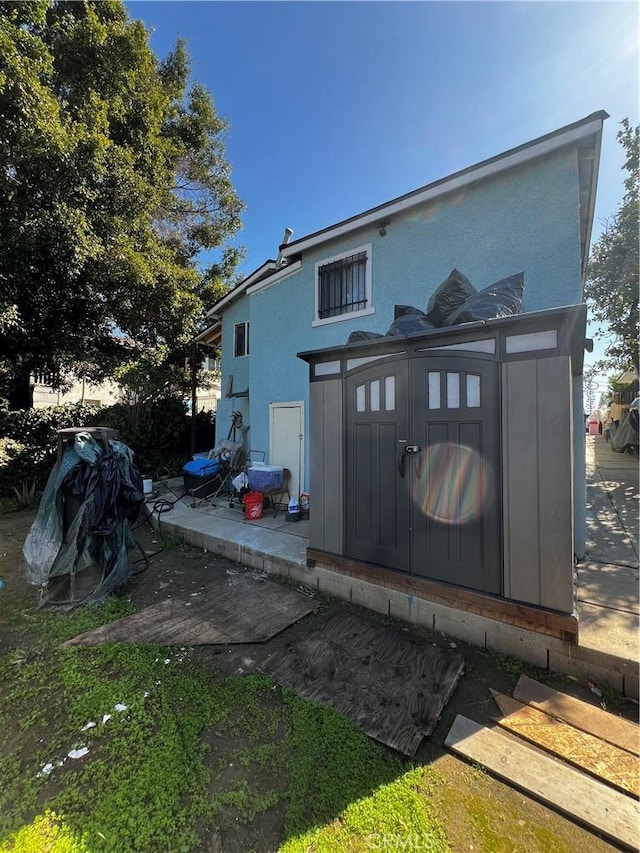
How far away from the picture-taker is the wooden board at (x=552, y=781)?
1680mm

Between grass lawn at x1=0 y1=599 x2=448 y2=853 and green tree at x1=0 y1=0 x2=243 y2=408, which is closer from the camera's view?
grass lawn at x1=0 y1=599 x2=448 y2=853

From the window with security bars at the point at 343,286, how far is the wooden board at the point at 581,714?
548 centimetres

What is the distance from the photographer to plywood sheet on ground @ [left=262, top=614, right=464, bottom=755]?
7.48 feet

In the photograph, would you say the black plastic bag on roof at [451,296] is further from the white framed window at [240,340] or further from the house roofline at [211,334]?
the house roofline at [211,334]

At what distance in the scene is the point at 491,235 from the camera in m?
4.91

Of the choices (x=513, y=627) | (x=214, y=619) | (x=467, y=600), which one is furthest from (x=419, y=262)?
(x=214, y=619)

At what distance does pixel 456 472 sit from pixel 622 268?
11153 millimetres

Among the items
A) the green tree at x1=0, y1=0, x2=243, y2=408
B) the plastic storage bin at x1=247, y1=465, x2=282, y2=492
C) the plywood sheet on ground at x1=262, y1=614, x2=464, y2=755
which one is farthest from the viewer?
the green tree at x1=0, y1=0, x2=243, y2=408

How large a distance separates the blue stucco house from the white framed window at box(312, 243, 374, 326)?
2cm

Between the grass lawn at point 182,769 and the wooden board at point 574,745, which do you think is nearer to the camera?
the grass lawn at point 182,769

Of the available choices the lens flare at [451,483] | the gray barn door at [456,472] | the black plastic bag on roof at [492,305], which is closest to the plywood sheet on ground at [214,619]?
the gray barn door at [456,472]

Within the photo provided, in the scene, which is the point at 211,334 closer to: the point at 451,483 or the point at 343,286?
the point at 343,286

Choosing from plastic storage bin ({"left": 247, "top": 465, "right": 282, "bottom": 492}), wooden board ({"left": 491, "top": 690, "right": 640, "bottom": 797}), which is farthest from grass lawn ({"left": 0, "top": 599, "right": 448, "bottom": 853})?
plastic storage bin ({"left": 247, "top": 465, "right": 282, "bottom": 492})

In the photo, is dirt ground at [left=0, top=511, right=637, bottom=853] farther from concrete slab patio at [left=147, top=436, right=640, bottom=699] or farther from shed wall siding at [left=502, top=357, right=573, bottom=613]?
shed wall siding at [left=502, top=357, right=573, bottom=613]
